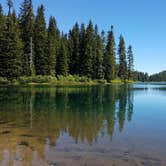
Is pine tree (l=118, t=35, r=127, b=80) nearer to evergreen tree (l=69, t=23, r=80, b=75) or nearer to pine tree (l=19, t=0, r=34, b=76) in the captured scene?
evergreen tree (l=69, t=23, r=80, b=75)

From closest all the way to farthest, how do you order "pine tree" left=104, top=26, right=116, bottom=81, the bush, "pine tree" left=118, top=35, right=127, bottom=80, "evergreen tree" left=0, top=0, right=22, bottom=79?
the bush → "evergreen tree" left=0, top=0, right=22, bottom=79 → "pine tree" left=104, top=26, right=116, bottom=81 → "pine tree" left=118, top=35, right=127, bottom=80

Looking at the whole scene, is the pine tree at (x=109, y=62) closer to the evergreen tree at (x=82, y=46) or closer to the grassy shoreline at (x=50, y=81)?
the grassy shoreline at (x=50, y=81)

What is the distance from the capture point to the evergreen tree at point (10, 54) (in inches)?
1956

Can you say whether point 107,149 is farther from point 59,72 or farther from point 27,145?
point 59,72

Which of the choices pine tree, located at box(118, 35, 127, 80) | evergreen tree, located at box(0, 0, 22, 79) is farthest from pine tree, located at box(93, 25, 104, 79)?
evergreen tree, located at box(0, 0, 22, 79)

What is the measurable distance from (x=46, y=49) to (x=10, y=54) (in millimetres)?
14526

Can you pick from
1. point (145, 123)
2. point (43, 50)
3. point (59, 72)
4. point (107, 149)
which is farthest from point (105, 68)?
point (107, 149)

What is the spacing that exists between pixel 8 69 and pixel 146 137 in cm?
4262

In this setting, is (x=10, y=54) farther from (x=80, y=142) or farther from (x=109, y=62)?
(x=80, y=142)

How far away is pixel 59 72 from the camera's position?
6725 cm

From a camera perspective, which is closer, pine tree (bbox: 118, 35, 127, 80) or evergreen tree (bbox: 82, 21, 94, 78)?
evergreen tree (bbox: 82, 21, 94, 78)

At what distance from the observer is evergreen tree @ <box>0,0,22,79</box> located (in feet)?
163

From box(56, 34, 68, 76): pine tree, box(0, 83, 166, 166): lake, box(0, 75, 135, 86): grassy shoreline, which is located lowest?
box(0, 83, 166, 166): lake

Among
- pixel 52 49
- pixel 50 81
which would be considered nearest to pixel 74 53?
pixel 52 49
